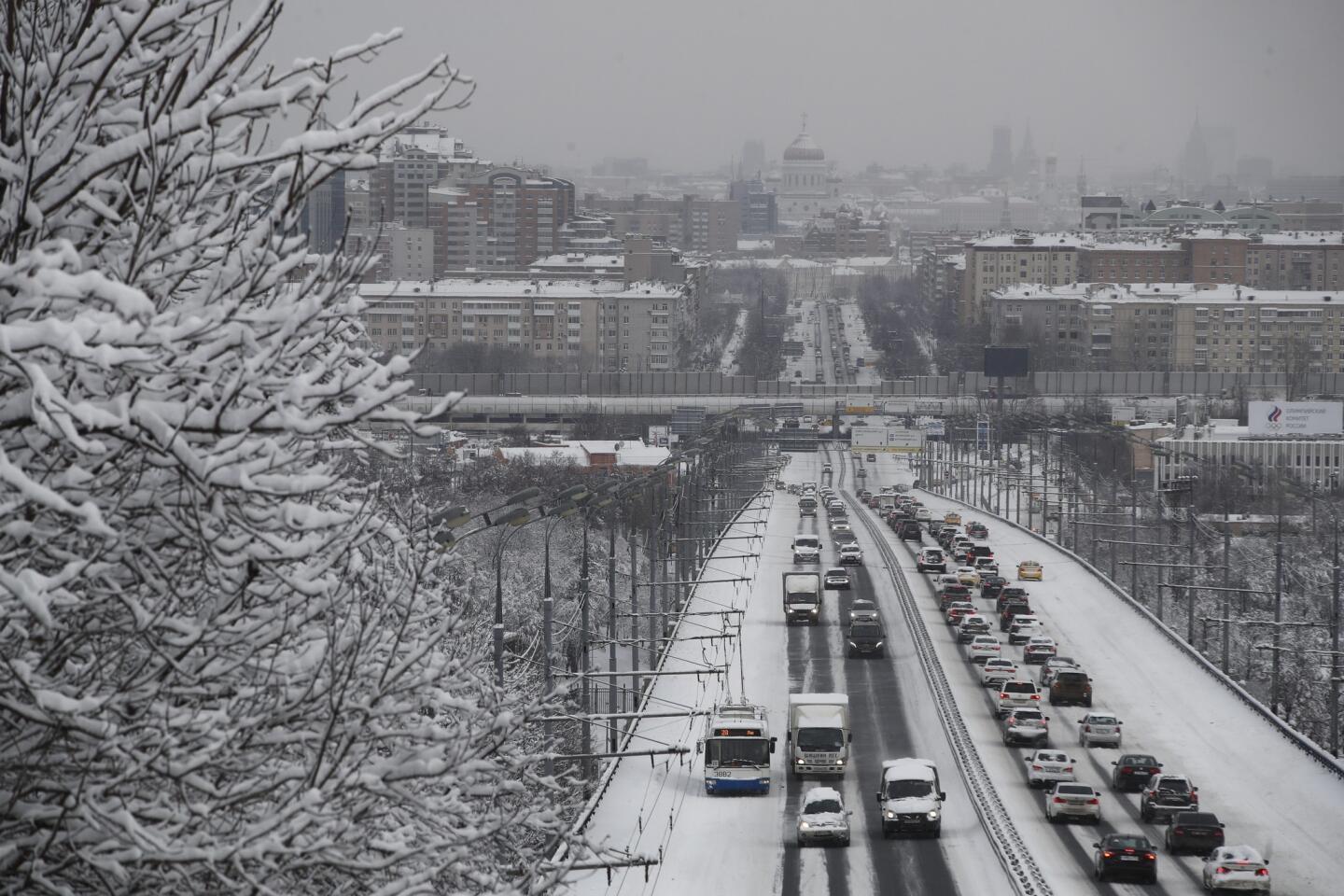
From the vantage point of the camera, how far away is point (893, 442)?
342ft

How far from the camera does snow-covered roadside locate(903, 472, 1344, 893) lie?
73.1ft

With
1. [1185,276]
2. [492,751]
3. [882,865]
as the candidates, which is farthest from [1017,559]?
[1185,276]

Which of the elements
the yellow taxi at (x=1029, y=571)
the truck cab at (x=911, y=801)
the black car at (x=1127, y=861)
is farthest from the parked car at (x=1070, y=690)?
the yellow taxi at (x=1029, y=571)

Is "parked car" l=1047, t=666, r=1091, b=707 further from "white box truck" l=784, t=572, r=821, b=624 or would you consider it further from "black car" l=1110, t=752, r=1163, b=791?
"white box truck" l=784, t=572, r=821, b=624

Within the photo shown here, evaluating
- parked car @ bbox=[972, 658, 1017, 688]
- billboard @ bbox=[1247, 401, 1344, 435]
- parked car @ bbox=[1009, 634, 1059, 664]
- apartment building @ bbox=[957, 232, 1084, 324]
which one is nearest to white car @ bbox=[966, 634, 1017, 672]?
parked car @ bbox=[1009, 634, 1059, 664]

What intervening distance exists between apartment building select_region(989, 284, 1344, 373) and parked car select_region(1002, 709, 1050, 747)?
99.0 meters

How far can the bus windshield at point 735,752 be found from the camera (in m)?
24.8

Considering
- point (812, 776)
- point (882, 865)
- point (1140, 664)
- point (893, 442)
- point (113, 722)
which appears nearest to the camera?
point (113, 722)

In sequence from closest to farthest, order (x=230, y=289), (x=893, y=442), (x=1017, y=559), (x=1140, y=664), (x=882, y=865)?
1. (x=230, y=289)
2. (x=882, y=865)
3. (x=1140, y=664)
4. (x=1017, y=559)
5. (x=893, y=442)

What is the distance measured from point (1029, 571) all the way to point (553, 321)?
84.9m

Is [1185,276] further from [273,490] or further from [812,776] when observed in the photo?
[273,490]

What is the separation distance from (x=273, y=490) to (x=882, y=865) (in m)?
16.2

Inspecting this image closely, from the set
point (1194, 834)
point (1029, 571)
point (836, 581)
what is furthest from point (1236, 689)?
point (1029, 571)

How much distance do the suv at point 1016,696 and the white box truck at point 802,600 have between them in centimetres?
1037
